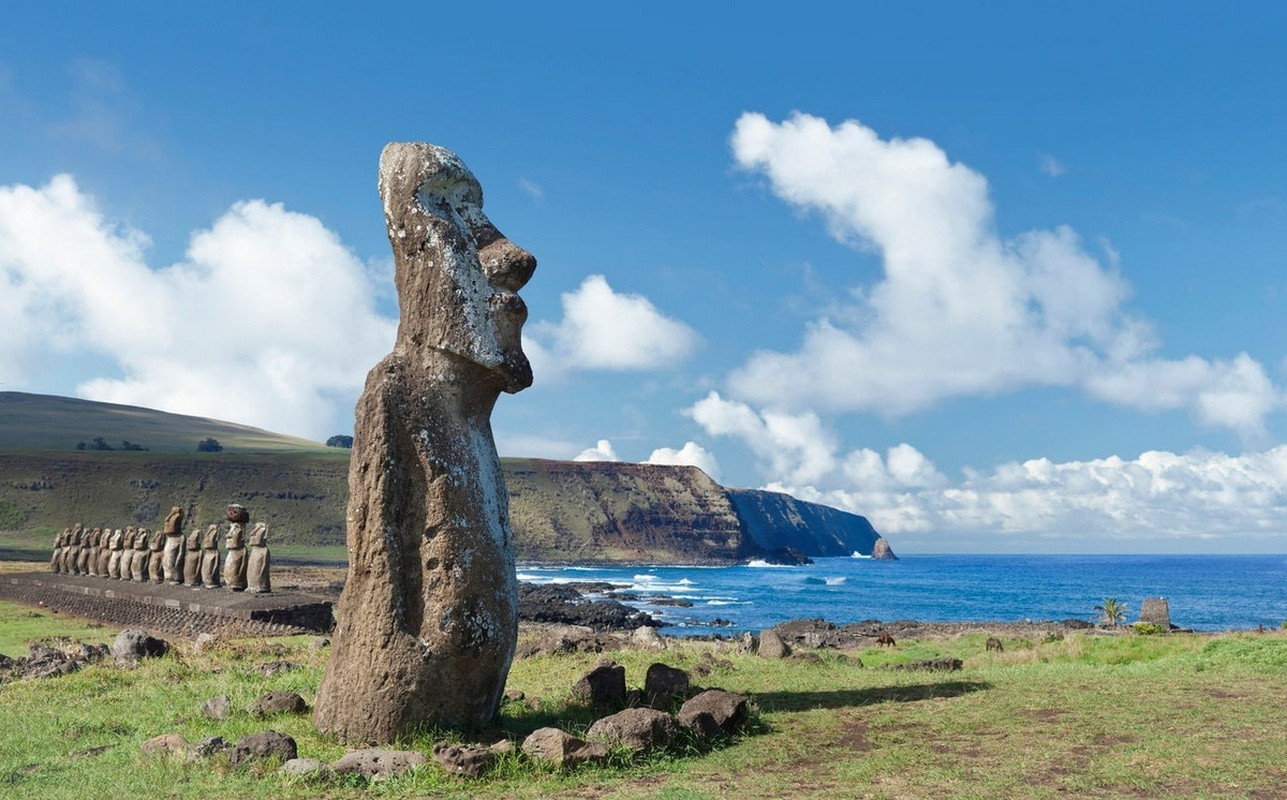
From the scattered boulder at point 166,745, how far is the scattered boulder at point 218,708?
4.16 feet

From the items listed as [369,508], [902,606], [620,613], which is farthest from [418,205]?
[902,606]

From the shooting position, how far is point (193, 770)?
8.03 meters

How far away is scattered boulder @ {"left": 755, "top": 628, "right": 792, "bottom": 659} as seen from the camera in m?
16.5

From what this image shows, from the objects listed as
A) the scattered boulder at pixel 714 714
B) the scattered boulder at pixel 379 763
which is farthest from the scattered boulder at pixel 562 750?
the scattered boulder at pixel 714 714

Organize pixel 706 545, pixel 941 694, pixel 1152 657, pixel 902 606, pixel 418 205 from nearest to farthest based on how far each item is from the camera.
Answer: pixel 418 205 < pixel 941 694 < pixel 1152 657 < pixel 902 606 < pixel 706 545

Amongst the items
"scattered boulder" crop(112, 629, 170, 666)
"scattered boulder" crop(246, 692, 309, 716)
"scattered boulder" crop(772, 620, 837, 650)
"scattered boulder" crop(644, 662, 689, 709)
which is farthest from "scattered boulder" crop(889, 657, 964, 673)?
"scattered boulder" crop(772, 620, 837, 650)

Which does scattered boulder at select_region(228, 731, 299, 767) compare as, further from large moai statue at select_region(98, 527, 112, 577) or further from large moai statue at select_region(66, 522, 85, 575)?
large moai statue at select_region(66, 522, 85, 575)

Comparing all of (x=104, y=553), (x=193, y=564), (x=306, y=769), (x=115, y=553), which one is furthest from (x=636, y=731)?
(x=104, y=553)

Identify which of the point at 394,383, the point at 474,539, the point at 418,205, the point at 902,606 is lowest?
the point at 902,606

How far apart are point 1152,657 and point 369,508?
41.5 feet

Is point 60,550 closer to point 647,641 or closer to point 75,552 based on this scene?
point 75,552

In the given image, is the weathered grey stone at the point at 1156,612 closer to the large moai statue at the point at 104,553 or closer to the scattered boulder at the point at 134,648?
the scattered boulder at the point at 134,648

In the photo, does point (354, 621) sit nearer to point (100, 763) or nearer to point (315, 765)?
point (315, 765)

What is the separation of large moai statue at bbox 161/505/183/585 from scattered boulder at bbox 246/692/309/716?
17.4 meters
